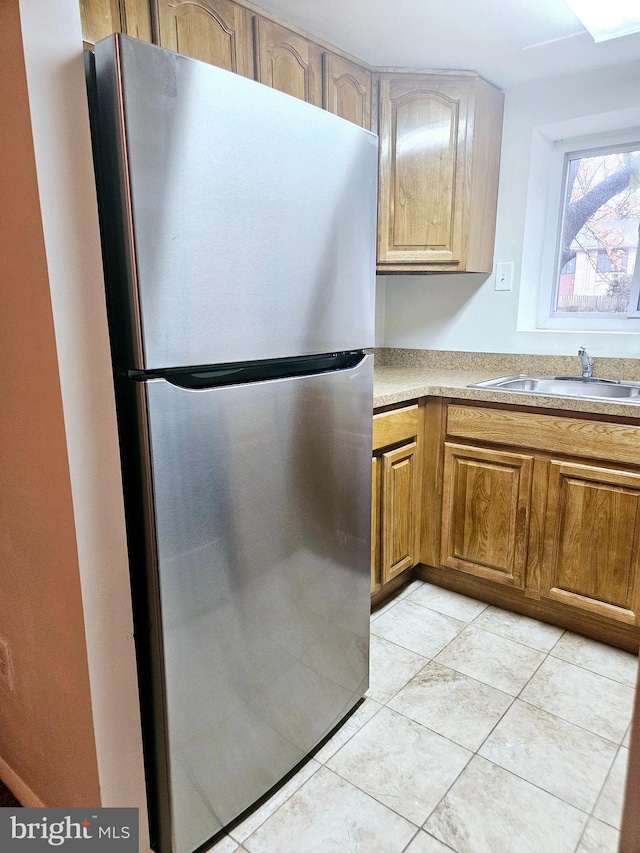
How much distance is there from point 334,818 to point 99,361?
1.16 meters

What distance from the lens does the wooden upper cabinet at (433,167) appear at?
2.13 m

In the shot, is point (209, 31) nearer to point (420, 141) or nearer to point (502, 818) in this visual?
point (420, 141)

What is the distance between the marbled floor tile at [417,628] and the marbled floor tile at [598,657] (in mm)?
356

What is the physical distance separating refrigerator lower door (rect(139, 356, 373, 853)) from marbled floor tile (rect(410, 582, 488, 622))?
78 cm

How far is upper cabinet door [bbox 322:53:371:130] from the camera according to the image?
6.25ft

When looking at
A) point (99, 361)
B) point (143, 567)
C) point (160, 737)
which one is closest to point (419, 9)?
point (99, 361)

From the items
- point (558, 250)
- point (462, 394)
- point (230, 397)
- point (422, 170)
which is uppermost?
point (422, 170)

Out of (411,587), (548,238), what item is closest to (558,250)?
(548,238)

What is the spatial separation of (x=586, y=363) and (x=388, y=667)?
1.40m

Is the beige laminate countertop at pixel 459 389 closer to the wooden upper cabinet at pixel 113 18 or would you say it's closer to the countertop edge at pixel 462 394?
the countertop edge at pixel 462 394

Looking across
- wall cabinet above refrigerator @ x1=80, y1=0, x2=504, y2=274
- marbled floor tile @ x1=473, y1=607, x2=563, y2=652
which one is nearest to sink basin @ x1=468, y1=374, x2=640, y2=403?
wall cabinet above refrigerator @ x1=80, y1=0, x2=504, y2=274

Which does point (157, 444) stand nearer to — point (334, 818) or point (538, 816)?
point (334, 818)

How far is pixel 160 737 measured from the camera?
1094 millimetres

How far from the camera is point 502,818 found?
130cm
